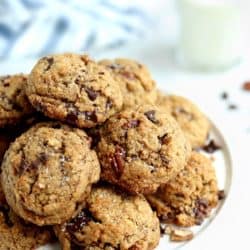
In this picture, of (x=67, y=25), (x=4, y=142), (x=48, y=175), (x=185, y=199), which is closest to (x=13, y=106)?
(x=4, y=142)

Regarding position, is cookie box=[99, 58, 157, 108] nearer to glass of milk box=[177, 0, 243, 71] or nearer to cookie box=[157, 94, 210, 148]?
cookie box=[157, 94, 210, 148]

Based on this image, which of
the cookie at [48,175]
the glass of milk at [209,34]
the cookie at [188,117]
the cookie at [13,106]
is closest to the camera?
the cookie at [48,175]

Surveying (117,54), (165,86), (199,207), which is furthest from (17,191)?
(117,54)

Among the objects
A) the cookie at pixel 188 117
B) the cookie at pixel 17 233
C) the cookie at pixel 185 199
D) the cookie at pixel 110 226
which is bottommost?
the cookie at pixel 17 233

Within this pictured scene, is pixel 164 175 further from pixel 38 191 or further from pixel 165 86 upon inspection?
pixel 165 86

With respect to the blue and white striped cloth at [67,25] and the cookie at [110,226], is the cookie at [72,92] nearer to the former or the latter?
the cookie at [110,226]

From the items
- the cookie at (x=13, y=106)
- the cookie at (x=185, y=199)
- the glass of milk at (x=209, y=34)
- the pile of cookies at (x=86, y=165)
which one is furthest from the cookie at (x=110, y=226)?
the glass of milk at (x=209, y=34)

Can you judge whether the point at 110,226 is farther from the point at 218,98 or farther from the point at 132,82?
the point at 218,98

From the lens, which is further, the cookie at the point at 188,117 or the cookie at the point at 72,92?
the cookie at the point at 188,117
